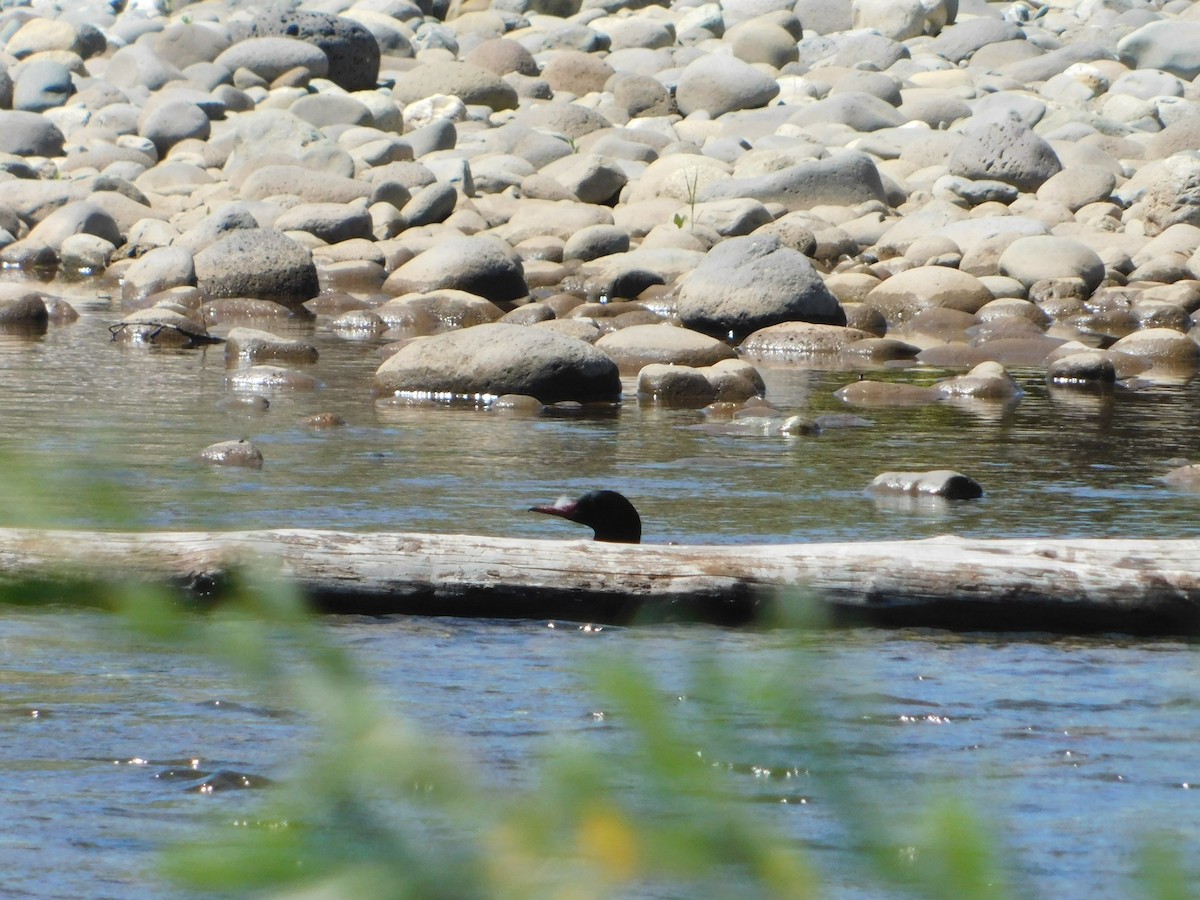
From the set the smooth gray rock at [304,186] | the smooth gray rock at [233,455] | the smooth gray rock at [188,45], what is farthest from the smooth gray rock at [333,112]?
the smooth gray rock at [233,455]

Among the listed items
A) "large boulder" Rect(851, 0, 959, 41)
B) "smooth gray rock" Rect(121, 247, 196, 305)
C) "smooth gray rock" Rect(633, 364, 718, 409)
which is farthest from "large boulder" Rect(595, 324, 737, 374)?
"large boulder" Rect(851, 0, 959, 41)

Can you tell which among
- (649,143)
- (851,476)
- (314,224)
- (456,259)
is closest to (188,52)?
(649,143)

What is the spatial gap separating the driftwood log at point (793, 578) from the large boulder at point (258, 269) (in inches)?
471

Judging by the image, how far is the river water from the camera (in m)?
1.13

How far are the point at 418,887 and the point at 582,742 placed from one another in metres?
0.12

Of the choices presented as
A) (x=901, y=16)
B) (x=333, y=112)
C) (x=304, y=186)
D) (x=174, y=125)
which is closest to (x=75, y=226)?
(x=304, y=186)

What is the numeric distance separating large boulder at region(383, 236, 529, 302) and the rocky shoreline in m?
0.03

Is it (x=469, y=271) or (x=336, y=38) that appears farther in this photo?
(x=336, y=38)

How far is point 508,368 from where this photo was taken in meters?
12.1

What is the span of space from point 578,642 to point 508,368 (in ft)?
27.5

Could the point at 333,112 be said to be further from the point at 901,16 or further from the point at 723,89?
the point at 901,16

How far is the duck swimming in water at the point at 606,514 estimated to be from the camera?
21.7 ft

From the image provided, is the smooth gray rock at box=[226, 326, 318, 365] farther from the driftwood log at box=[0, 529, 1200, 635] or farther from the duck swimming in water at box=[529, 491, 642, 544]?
the driftwood log at box=[0, 529, 1200, 635]

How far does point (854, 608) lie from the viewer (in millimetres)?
5695
